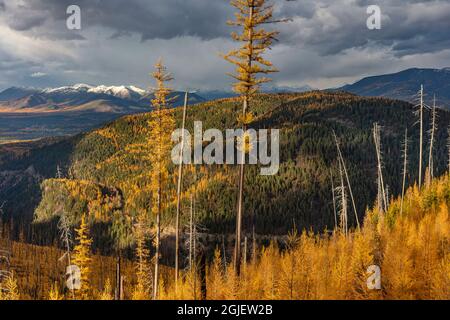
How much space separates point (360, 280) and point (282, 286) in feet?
16.7

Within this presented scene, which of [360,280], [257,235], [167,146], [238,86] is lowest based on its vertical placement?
[257,235]

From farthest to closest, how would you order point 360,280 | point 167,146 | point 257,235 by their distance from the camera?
1. point 257,235
2. point 167,146
3. point 360,280

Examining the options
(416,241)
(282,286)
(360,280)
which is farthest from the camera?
(416,241)

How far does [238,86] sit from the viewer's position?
25.4m
